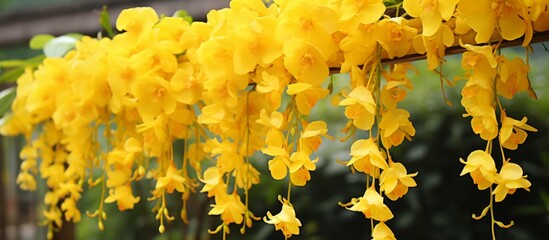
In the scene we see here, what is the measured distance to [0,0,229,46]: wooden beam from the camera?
1.73 meters

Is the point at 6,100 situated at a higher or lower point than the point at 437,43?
lower

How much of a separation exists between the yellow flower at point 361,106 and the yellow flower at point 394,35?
0.05m

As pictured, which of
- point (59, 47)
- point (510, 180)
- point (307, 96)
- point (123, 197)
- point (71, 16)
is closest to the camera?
point (510, 180)

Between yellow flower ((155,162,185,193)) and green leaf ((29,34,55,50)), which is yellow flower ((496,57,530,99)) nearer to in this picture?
yellow flower ((155,162,185,193))

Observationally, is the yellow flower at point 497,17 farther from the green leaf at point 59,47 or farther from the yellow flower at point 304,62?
the green leaf at point 59,47

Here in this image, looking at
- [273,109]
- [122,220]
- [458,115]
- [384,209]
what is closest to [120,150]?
[273,109]

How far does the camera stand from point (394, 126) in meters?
0.62

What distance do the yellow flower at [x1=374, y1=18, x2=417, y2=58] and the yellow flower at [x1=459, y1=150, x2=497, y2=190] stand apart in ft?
0.41

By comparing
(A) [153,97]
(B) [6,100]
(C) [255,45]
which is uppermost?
(C) [255,45]

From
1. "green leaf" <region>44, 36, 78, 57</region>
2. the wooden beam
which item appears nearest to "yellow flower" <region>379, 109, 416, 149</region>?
"green leaf" <region>44, 36, 78, 57</region>

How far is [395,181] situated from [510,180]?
0.09 meters

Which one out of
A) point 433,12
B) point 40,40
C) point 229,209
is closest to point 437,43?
point 433,12

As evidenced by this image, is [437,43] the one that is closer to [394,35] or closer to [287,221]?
[394,35]

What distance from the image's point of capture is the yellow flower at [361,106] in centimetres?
60
